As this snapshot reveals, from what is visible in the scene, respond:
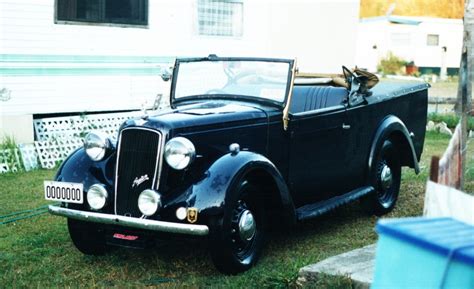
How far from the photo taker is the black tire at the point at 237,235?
14.8 ft

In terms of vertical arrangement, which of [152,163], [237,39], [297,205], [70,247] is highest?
[237,39]

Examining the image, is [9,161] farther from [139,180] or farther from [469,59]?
[469,59]

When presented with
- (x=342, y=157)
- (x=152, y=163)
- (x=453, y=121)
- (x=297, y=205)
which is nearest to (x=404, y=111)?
(x=342, y=157)

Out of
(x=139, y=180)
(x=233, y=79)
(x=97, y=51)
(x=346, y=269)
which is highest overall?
(x=97, y=51)

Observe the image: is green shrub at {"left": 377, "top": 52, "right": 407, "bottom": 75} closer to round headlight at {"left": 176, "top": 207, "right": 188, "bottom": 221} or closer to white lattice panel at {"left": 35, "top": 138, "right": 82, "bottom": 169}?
white lattice panel at {"left": 35, "top": 138, "right": 82, "bottom": 169}

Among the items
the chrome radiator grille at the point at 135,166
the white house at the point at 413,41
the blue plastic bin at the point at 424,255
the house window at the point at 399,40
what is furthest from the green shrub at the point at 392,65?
the blue plastic bin at the point at 424,255

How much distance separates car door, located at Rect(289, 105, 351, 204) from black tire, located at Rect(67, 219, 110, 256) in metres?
1.55

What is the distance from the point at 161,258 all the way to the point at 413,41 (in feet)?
110

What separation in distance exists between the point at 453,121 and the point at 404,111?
6775mm

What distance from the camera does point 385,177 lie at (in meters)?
6.65

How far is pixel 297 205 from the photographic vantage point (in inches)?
217

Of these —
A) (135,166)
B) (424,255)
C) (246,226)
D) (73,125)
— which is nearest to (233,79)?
(135,166)

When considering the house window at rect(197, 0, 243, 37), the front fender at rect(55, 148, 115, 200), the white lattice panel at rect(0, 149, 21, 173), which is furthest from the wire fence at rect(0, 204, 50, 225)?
the house window at rect(197, 0, 243, 37)

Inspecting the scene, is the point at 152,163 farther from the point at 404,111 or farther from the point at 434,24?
the point at 434,24
